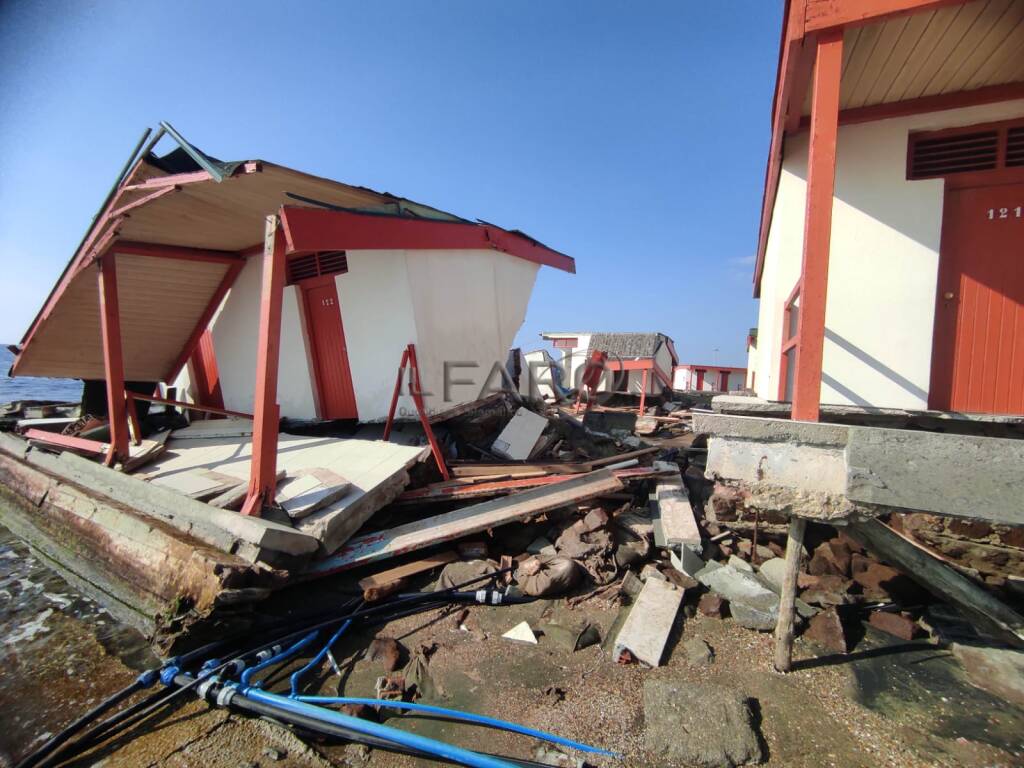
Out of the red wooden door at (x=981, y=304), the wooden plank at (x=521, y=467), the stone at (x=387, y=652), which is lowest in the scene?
the stone at (x=387, y=652)

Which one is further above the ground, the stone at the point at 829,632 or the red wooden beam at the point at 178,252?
the red wooden beam at the point at 178,252

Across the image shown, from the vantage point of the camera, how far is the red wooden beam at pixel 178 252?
23.3 ft

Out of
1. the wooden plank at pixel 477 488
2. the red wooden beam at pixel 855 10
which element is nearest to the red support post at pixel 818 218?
the red wooden beam at pixel 855 10

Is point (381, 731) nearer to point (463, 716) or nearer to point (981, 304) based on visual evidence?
point (463, 716)

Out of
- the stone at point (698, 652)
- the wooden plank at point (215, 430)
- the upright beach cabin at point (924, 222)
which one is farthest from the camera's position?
the wooden plank at point (215, 430)

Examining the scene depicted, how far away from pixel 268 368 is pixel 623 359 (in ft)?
41.0

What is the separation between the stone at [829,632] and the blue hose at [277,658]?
4.06 m

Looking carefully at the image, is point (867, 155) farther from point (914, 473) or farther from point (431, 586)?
point (431, 586)

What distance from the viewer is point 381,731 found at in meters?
2.67

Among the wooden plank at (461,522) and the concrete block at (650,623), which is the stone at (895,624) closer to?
the concrete block at (650,623)

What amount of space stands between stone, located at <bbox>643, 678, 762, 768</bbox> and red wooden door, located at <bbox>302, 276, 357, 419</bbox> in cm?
658

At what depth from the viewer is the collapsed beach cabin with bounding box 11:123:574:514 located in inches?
203

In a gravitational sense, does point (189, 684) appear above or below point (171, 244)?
below

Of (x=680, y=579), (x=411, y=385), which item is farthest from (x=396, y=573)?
(x=411, y=385)
